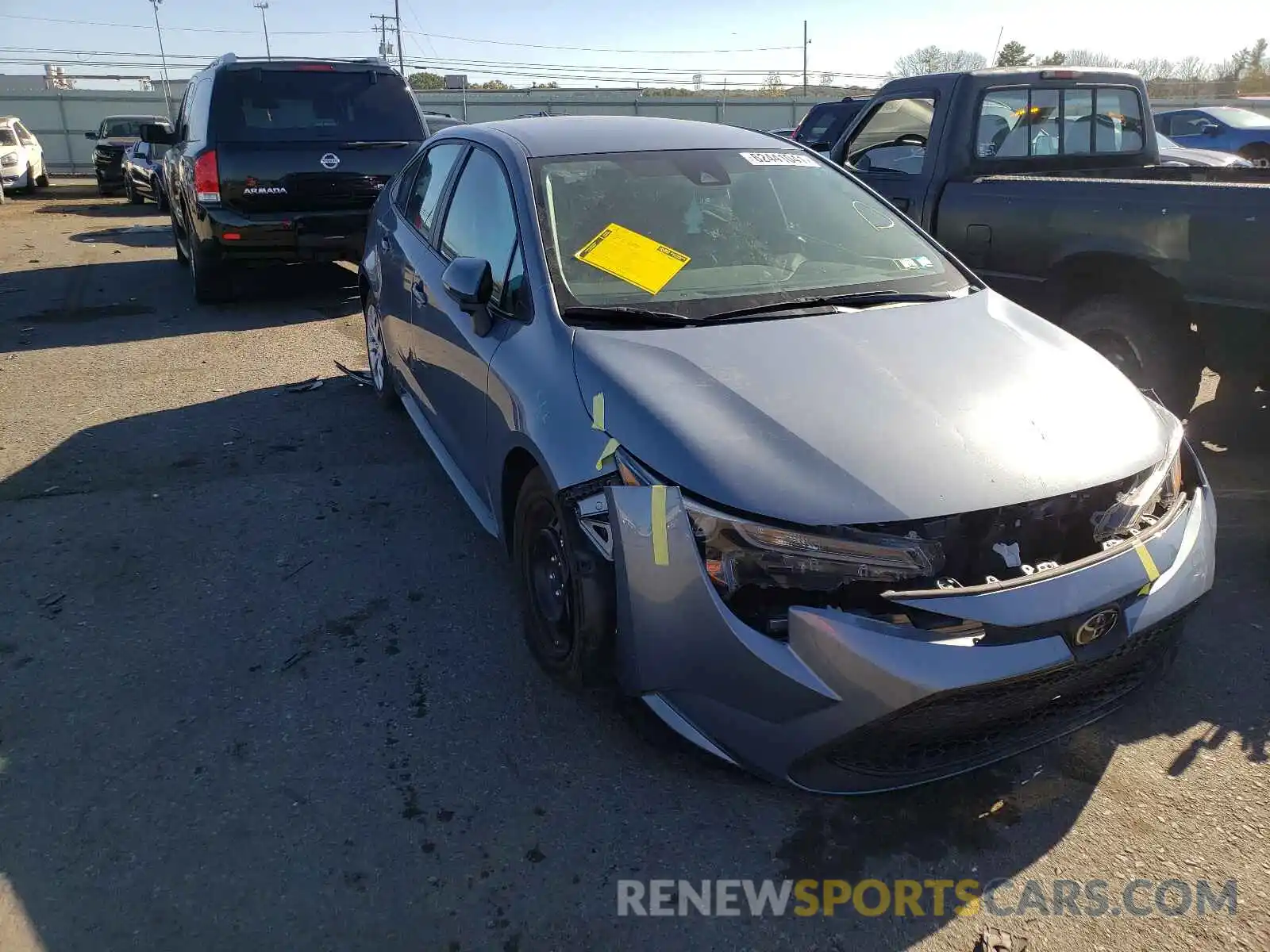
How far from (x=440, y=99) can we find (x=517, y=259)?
34688 millimetres

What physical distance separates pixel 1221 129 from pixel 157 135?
16.4 meters

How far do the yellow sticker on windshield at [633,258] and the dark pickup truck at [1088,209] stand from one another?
97.7 inches

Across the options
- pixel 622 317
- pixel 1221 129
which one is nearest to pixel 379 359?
pixel 622 317

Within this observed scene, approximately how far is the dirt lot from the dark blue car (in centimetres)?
1420

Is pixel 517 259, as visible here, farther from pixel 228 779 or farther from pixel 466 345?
pixel 228 779

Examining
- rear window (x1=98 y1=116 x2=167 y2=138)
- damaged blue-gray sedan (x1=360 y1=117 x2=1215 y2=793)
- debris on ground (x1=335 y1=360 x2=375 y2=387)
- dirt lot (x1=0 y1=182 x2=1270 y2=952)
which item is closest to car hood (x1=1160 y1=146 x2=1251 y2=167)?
dirt lot (x1=0 y1=182 x2=1270 y2=952)

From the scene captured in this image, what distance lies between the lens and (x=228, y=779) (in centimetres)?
270

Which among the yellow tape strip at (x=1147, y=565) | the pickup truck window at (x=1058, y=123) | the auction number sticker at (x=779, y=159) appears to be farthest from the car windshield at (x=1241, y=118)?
the yellow tape strip at (x=1147, y=565)

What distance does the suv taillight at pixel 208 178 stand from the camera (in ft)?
26.4

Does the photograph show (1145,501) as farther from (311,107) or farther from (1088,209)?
(311,107)

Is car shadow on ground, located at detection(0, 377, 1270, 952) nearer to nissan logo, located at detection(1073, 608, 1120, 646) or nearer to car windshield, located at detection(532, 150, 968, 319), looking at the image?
nissan logo, located at detection(1073, 608, 1120, 646)

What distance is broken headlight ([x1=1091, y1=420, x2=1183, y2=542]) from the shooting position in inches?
97.2

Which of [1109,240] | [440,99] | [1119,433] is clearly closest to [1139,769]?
[1119,433]

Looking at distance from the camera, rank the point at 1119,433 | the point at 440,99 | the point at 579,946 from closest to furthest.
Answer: the point at 579,946 → the point at 1119,433 → the point at 440,99
